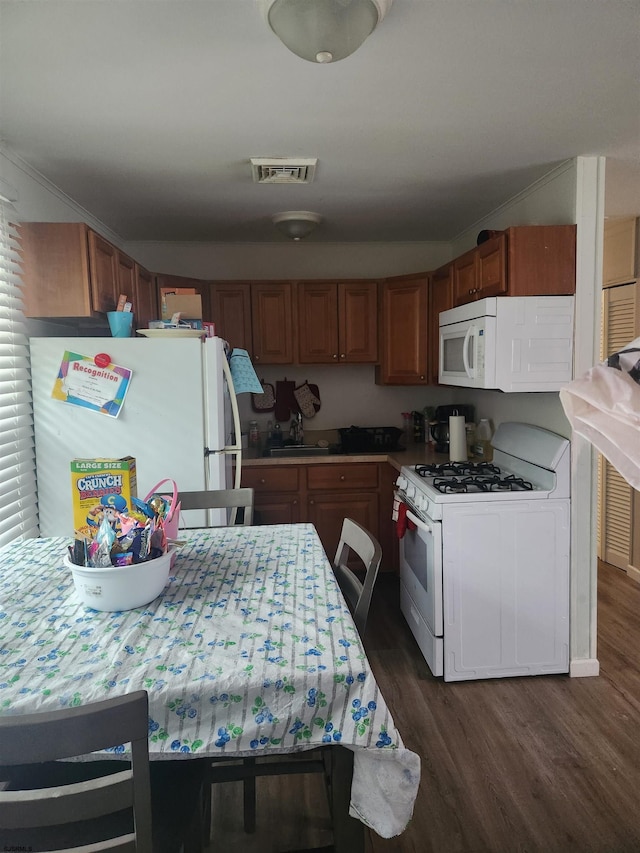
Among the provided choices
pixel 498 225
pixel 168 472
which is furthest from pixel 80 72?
pixel 498 225

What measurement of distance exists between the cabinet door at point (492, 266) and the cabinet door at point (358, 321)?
117 centimetres

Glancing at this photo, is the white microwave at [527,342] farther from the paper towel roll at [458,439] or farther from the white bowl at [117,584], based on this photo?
the white bowl at [117,584]

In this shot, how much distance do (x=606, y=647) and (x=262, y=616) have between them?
2319 mm

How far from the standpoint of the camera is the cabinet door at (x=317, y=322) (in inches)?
150

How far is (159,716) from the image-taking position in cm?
99

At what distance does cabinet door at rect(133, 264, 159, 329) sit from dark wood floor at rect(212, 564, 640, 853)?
2.31 meters

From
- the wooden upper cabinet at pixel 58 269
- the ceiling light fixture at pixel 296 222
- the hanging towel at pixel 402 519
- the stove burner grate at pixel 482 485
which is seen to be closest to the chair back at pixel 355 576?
the stove burner grate at pixel 482 485

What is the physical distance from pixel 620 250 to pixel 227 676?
12.1 feet

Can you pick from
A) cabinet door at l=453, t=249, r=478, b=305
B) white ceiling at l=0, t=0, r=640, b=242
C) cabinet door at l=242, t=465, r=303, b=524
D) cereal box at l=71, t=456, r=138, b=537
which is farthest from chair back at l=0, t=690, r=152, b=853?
cabinet door at l=242, t=465, r=303, b=524

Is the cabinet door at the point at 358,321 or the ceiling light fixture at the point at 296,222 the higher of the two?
the ceiling light fixture at the point at 296,222

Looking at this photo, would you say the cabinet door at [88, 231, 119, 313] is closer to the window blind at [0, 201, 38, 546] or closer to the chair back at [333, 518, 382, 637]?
the window blind at [0, 201, 38, 546]

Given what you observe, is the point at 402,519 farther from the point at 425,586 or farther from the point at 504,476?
the point at 504,476

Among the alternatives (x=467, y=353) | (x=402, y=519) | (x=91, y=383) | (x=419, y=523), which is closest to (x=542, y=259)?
(x=467, y=353)

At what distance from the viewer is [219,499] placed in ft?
7.20
